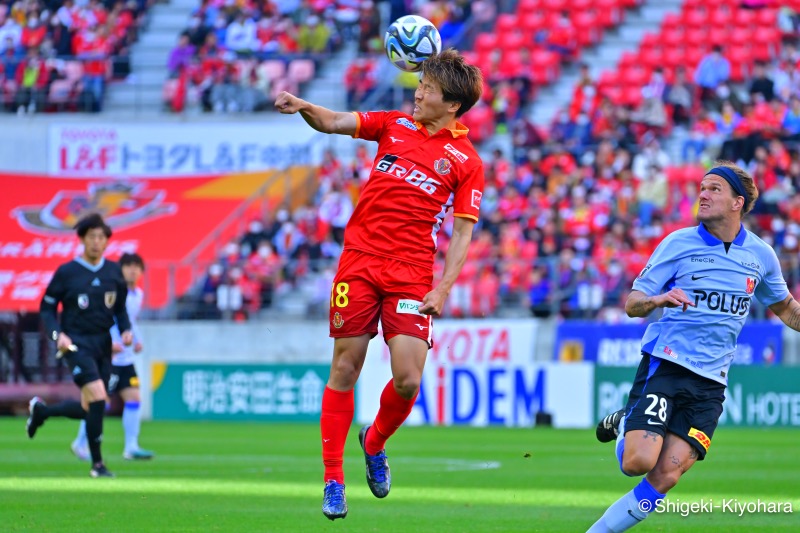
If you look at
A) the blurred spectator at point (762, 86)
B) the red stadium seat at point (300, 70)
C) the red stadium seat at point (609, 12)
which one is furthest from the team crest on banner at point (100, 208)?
the blurred spectator at point (762, 86)

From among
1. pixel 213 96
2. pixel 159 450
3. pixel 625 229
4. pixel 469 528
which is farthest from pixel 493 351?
pixel 469 528

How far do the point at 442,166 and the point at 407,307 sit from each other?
90 cm

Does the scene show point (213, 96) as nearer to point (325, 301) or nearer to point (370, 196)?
point (325, 301)

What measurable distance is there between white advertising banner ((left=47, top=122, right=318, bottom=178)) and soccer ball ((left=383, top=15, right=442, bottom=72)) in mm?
22966

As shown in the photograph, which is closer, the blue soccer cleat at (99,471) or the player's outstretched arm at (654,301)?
the player's outstretched arm at (654,301)

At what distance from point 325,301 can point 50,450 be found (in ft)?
31.2

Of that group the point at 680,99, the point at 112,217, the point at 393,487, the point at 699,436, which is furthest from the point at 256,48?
the point at 699,436

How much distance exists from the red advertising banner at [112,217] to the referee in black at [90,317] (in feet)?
46.4

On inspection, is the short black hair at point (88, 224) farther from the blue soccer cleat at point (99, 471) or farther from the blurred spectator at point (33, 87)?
the blurred spectator at point (33, 87)

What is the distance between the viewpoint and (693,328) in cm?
844

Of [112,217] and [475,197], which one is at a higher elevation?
[112,217]

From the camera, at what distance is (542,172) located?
2889cm

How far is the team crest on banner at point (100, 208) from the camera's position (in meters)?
31.4

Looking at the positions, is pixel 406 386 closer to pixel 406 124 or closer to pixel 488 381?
pixel 406 124
